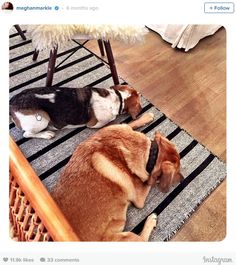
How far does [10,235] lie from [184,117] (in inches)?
28.2

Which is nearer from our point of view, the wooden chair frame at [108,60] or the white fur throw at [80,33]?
the white fur throw at [80,33]

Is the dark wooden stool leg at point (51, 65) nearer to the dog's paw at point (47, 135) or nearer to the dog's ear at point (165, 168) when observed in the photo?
the dog's paw at point (47, 135)

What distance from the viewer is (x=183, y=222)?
92cm

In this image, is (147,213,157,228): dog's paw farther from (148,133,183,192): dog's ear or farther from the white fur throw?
the white fur throw

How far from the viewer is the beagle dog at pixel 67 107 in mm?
995

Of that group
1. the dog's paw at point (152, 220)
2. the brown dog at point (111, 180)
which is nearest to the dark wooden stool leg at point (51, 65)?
the brown dog at point (111, 180)

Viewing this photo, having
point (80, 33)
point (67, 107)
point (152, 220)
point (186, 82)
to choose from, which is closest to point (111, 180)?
point (152, 220)

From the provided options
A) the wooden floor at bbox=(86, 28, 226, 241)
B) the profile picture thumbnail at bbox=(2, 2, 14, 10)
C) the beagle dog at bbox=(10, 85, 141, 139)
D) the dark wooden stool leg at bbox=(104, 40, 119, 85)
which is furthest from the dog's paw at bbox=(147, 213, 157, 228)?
the profile picture thumbnail at bbox=(2, 2, 14, 10)

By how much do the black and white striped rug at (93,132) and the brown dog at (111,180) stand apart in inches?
1.6

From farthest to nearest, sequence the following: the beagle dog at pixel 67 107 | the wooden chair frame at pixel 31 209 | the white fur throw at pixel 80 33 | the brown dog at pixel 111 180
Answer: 1. the beagle dog at pixel 67 107
2. the white fur throw at pixel 80 33
3. the brown dog at pixel 111 180
4. the wooden chair frame at pixel 31 209

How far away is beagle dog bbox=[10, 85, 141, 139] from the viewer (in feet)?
3.26

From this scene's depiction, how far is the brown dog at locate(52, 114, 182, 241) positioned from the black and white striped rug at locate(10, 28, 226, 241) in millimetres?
41
